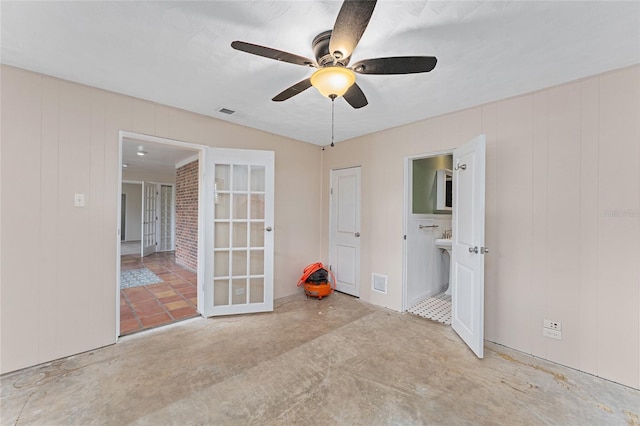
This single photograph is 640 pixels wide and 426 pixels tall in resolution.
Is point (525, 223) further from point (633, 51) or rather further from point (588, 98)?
point (633, 51)

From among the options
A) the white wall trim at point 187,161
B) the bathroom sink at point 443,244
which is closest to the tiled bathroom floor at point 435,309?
the bathroom sink at point 443,244

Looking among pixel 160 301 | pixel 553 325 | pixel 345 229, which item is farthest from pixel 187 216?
pixel 553 325

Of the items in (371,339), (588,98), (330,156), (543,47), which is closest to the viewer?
(543,47)

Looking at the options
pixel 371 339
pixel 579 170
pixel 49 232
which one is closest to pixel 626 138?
pixel 579 170

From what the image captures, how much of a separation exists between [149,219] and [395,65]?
297 inches

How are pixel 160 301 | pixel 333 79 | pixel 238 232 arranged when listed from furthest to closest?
pixel 160 301, pixel 238 232, pixel 333 79

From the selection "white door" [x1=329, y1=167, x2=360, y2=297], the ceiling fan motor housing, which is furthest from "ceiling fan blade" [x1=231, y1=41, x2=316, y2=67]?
"white door" [x1=329, y1=167, x2=360, y2=297]

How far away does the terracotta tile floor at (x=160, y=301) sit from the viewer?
3.02 m

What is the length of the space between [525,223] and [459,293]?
96cm

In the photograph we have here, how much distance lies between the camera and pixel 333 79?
165cm

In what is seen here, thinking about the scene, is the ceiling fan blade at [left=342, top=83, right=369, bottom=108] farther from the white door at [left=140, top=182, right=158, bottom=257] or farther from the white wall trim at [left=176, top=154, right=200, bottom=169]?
the white door at [left=140, top=182, right=158, bottom=257]

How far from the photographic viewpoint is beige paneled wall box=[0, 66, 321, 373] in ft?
6.89

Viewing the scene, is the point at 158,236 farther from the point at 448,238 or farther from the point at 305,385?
the point at 448,238

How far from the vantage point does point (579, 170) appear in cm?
225
